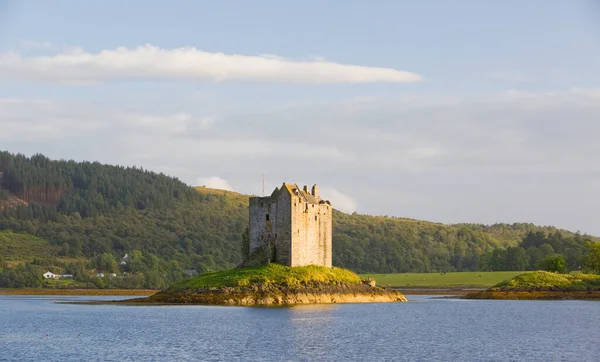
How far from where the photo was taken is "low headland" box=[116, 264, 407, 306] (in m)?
85.6

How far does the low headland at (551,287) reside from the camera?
105062mm

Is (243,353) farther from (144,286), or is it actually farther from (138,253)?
(138,253)

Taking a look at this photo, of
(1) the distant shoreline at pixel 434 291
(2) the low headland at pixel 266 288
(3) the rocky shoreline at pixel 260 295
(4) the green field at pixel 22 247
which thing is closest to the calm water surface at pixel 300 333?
(3) the rocky shoreline at pixel 260 295

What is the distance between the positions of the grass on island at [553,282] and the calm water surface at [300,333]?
1665 cm

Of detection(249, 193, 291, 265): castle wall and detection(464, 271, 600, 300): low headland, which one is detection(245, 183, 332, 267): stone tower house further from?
detection(464, 271, 600, 300): low headland

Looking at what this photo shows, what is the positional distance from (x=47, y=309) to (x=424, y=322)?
3705 centimetres

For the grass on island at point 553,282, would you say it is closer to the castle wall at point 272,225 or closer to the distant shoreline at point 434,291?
the distant shoreline at point 434,291

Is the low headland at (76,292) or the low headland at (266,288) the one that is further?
the low headland at (76,292)

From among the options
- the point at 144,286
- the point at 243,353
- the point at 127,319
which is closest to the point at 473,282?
the point at 144,286

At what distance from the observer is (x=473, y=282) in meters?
143

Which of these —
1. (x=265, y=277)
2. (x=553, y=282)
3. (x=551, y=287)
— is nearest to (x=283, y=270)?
(x=265, y=277)

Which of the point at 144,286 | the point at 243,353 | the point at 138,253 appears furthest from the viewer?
the point at 138,253

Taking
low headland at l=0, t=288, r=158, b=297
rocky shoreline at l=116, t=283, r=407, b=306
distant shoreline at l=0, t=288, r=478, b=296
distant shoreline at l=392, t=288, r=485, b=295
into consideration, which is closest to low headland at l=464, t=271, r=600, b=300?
distant shoreline at l=0, t=288, r=478, b=296

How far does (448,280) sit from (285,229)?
65.1 meters
